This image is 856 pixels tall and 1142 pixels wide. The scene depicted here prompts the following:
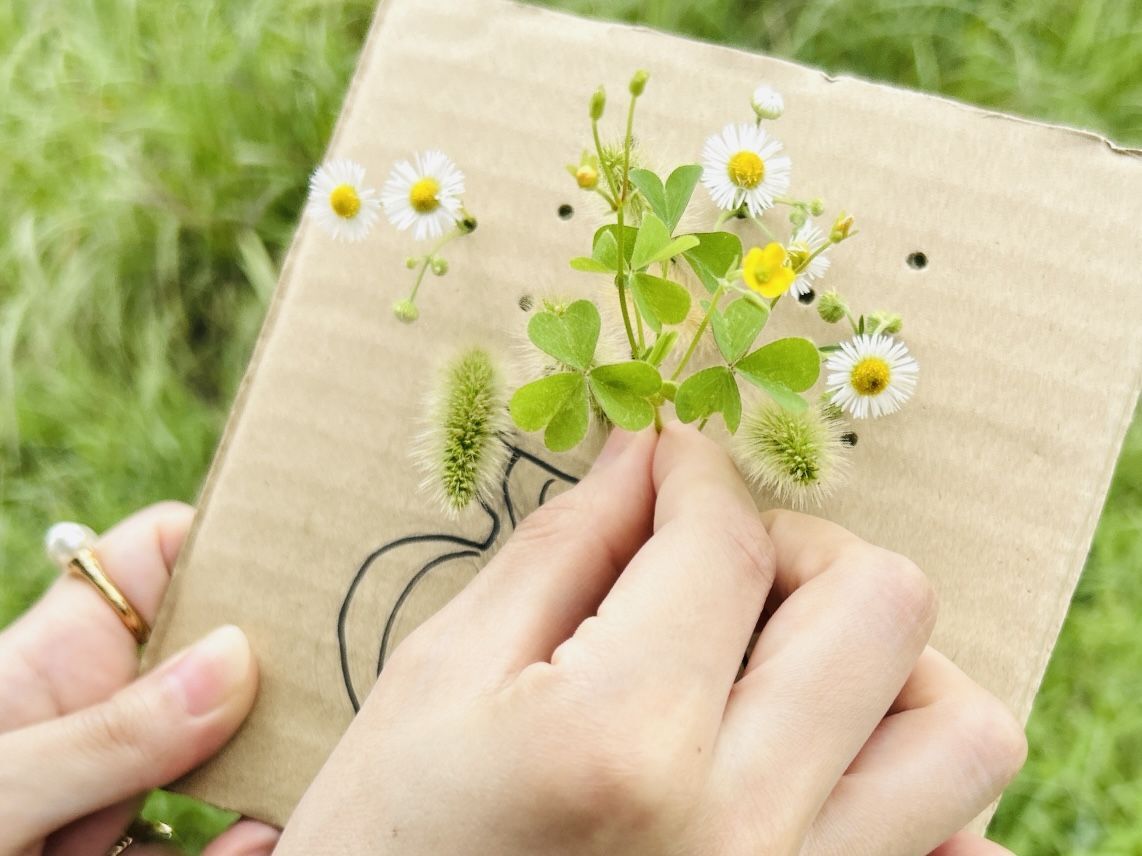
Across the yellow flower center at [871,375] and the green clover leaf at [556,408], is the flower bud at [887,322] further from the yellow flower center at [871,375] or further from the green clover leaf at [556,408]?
the green clover leaf at [556,408]

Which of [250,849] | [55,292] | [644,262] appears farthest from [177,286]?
[644,262]

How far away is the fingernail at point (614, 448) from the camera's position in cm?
92

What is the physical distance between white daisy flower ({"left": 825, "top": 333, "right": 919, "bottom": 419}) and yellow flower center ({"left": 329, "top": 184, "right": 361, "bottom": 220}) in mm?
560

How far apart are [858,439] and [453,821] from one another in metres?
0.57

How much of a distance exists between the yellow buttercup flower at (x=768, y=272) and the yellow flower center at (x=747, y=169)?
11.7 inches

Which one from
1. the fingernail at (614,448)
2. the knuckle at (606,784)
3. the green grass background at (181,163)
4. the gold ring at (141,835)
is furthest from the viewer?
the green grass background at (181,163)

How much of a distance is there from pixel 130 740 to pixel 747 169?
93 centimetres

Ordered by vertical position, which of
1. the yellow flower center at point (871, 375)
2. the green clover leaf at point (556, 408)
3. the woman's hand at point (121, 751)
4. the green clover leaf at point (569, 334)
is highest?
the yellow flower center at point (871, 375)

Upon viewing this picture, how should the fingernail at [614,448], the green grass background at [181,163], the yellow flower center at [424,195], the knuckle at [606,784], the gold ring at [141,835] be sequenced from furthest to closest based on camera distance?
the green grass background at [181,163] → the gold ring at [141,835] → the yellow flower center at [424,195] → the fingernail at [614,448] → the knuckle at [606,784]

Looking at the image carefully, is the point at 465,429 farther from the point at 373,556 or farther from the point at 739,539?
the point at 739,539

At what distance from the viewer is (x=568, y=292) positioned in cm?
105

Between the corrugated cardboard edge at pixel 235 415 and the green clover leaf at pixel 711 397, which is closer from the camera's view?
the green clover leaf at pixel 711 397

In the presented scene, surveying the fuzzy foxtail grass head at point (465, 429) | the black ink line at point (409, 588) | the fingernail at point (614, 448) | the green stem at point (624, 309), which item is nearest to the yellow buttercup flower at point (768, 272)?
the green stem at point (624, 309)

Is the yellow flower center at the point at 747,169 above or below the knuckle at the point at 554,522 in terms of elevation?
above
